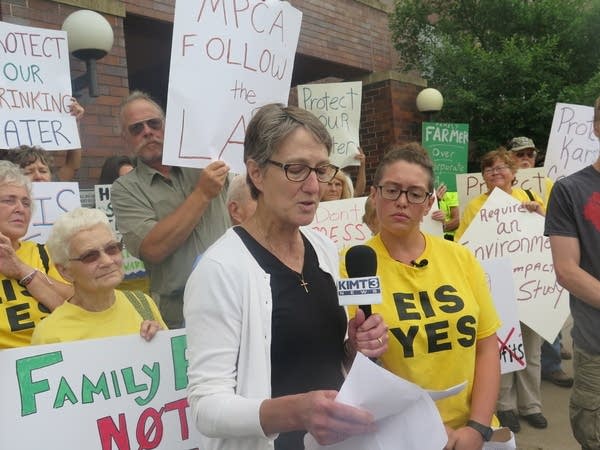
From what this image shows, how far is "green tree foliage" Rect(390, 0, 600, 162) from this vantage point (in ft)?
28.6

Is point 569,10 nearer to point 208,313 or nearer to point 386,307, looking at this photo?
point 386,307

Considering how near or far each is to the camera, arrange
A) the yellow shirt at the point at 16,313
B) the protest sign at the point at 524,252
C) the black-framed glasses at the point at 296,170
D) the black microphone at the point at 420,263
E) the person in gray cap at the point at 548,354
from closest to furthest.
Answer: the black-framed glasses at the point at 296,170 → the black microphone at the point at 420,263 → the yellow shirt at the point at 16,313 → the protest sign at the point at 524,252 → the person in gray cap at the point at 548,354

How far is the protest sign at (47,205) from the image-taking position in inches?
130

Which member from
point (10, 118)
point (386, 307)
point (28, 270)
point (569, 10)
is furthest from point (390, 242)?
point (569, 10)

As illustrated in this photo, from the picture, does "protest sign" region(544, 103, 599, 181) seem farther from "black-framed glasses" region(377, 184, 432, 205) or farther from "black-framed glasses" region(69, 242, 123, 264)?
"black-framed glasses" region(69, 242, 123, 264)

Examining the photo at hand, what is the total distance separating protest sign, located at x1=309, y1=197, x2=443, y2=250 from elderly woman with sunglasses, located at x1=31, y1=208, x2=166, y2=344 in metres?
1.89

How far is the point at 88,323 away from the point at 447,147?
218 inches

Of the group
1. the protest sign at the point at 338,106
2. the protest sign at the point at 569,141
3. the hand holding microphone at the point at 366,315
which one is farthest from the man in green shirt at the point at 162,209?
the protest sign at the point at 569,141

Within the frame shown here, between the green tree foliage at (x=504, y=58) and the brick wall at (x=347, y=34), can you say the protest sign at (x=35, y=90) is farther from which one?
the green tree foliage at (x=504, y=58)

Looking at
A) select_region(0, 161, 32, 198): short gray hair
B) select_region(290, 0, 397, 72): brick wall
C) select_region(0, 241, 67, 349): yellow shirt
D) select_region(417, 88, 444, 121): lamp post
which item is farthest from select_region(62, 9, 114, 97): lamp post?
select_region(417, 88, 444, 121): lamp post

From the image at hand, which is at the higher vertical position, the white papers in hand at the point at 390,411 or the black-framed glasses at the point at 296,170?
the black-framed glasses at the point at 296,170

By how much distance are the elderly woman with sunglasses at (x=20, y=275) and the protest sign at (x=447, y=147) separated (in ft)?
16.2

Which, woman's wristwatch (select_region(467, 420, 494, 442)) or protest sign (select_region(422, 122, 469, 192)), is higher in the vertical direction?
protest sign (select_region(422, 122, 469, 192))

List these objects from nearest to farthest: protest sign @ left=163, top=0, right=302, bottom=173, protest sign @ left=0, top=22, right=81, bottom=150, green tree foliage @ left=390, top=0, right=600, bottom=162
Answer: protest sign @ left=163, top=0, right=302, bottom=173
protest sign @ left=0, top=22, right=81, bottom=150
green tree foliage @ left=390, top=0, right=600, bottom=162
